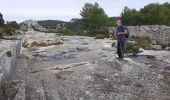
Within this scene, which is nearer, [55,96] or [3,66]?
[55,96]

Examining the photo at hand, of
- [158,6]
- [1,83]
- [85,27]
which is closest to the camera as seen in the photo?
[1,83]

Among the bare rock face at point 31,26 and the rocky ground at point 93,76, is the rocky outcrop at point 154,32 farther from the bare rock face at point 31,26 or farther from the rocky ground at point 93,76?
the bare rock face at point 31,26

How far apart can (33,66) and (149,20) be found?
151ft

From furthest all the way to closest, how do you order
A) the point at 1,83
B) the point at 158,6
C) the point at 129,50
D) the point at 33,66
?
the point at 158,6 < the point at 129,50 < the point at 33,66 < the point at 1,83

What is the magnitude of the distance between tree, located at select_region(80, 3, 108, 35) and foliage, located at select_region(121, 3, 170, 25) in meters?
7.67

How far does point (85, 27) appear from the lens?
6031 centimetres

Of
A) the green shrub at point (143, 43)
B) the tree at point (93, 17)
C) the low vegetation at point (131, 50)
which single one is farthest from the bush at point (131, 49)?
the tree at point (93, 17)

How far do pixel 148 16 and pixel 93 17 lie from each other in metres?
10.5

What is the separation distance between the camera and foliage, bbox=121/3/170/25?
208 ft

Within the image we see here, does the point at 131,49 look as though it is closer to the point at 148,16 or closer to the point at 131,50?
the point at 131,50

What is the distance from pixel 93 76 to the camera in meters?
15.8

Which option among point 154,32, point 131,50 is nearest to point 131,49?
point 131,50

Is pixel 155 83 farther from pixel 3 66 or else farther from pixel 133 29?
pixel 133 29

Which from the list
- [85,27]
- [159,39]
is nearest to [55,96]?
[159,39]
